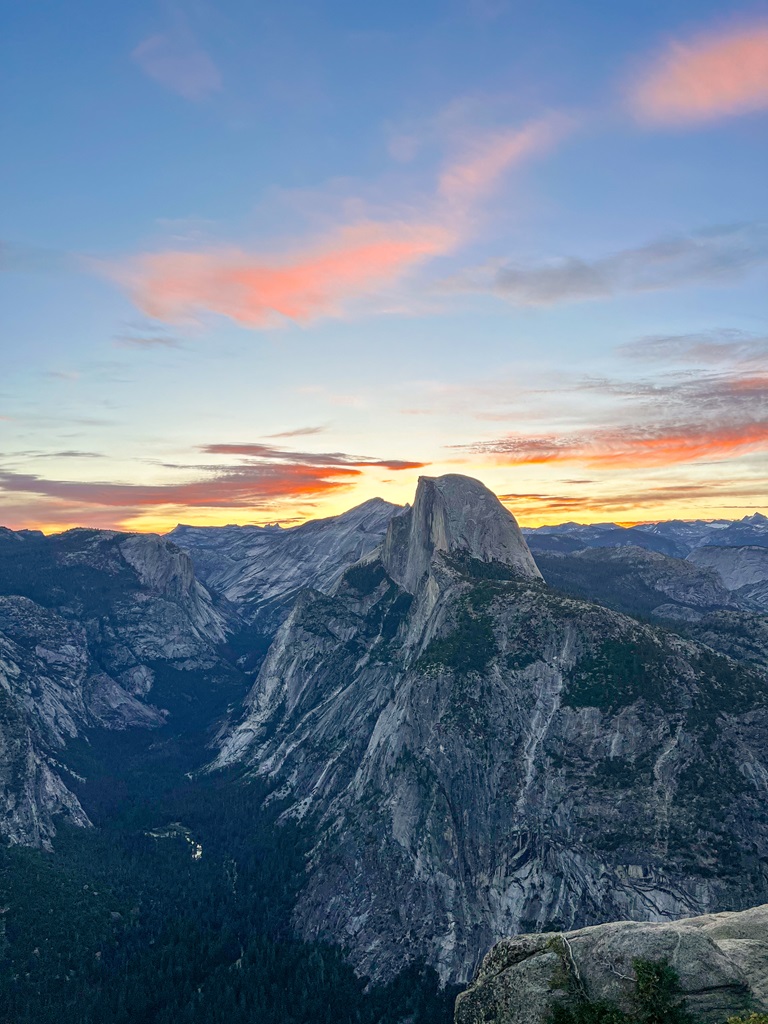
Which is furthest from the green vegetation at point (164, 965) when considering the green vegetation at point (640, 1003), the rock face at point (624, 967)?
the green vegetation at point (640, 1003)

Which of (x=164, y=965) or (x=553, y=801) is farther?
(x=553, y=801)

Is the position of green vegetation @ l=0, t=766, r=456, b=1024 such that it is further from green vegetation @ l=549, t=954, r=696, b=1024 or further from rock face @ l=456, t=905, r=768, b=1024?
green vegetation @ l=549, t=954, r=696, b=1024

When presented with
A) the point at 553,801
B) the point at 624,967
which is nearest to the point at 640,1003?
the point at 624,967

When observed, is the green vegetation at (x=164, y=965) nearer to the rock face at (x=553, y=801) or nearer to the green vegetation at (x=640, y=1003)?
the rock face at (x=553, y=801)

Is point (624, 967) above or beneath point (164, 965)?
above

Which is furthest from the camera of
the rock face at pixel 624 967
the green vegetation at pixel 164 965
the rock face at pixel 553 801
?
the rock face at pixel 553 801

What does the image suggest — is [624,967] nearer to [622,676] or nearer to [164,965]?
[622,676]

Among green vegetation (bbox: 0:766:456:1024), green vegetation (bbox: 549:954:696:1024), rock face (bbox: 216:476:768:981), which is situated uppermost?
green vegetation (bbox: 549:954:696:1024)

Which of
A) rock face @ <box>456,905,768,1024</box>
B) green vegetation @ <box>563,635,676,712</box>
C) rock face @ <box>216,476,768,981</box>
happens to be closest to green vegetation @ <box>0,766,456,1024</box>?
rock face @ <box>216,476,768,981</box>
